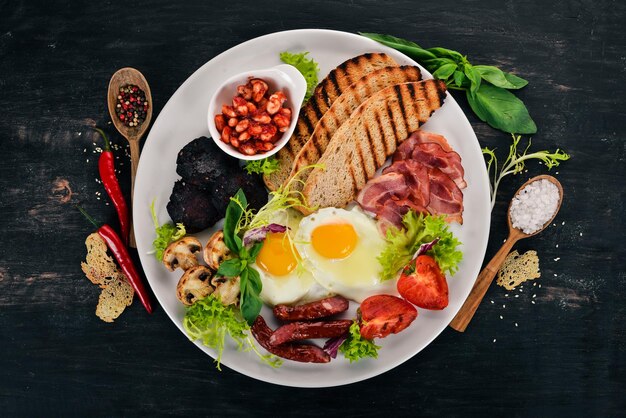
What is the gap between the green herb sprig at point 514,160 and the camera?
426 centimetres

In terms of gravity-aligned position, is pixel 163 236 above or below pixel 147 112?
below

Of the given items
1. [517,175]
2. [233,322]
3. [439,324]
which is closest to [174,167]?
[233,322]

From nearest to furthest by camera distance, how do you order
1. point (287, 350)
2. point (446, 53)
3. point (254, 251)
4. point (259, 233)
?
point (254, 251)
point (259, 233)
point (287, 350)
point (446, 53)

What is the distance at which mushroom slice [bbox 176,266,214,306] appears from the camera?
12.6 feet

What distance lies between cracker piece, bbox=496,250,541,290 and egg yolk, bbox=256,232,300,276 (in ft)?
5.61

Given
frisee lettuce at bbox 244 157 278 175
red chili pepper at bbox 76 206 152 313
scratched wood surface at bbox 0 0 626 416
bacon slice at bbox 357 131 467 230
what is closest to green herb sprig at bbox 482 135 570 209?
scratched wood surface at bbox 0 0 626 416

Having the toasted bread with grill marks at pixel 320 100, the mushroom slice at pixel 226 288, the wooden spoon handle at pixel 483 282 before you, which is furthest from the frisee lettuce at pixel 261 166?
the wooden spoon handle at pixel 483 282

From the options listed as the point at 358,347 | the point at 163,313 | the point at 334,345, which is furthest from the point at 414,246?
the point at 163,313

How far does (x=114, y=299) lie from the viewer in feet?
14.3

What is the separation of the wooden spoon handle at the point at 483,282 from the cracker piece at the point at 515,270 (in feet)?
0.38

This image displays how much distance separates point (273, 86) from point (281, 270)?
4.29 feet

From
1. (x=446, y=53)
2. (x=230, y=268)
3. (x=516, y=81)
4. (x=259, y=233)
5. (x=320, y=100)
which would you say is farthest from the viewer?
(x=516, y=81)

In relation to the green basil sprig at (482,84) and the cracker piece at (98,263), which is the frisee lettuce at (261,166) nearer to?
the green basil sprig at (482,84)

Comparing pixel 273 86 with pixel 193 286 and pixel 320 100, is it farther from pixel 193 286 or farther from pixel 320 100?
pixel 193 286
